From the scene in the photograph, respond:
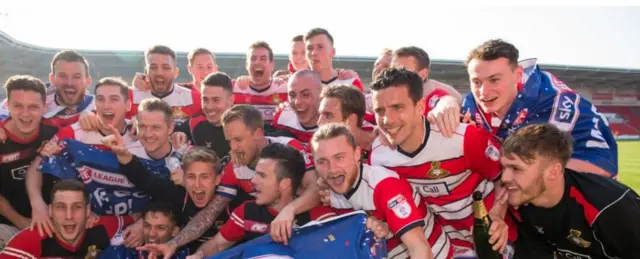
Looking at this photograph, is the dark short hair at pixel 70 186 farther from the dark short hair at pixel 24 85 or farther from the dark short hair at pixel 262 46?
the dark short hair at pixel 262 46

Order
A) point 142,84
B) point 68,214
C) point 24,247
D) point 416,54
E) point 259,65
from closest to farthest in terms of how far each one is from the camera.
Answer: point 24,247, point 68,214, point 416,54, point 142,84, point 259,65

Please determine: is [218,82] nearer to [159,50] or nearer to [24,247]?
[159,50]

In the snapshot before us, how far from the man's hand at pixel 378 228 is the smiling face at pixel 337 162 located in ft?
0.87

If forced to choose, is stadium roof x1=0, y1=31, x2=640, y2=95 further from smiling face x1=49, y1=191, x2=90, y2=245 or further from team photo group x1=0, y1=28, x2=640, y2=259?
smiling face x1=49, y1=191, x2=90, y2=245

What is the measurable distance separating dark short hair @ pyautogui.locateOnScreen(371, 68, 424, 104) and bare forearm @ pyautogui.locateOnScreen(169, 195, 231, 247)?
1.43 metres

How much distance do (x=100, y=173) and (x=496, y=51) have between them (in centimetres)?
288

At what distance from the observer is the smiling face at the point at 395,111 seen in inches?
106

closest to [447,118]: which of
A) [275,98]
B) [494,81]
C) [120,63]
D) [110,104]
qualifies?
[494,81]

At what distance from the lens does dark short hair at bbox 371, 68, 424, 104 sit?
272 cm

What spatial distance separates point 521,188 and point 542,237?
0.47m

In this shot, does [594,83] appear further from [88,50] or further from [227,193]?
[227,193]

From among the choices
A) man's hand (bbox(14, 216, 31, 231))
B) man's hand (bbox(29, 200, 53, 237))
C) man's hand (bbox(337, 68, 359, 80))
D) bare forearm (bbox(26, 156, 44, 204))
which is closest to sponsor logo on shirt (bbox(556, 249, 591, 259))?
man's hand (bbox(337, 68, 359, 80))

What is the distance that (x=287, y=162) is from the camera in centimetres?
312

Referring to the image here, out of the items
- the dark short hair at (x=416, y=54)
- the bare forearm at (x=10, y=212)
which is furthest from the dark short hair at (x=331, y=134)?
the bare forearm at (x=10, y=212)
